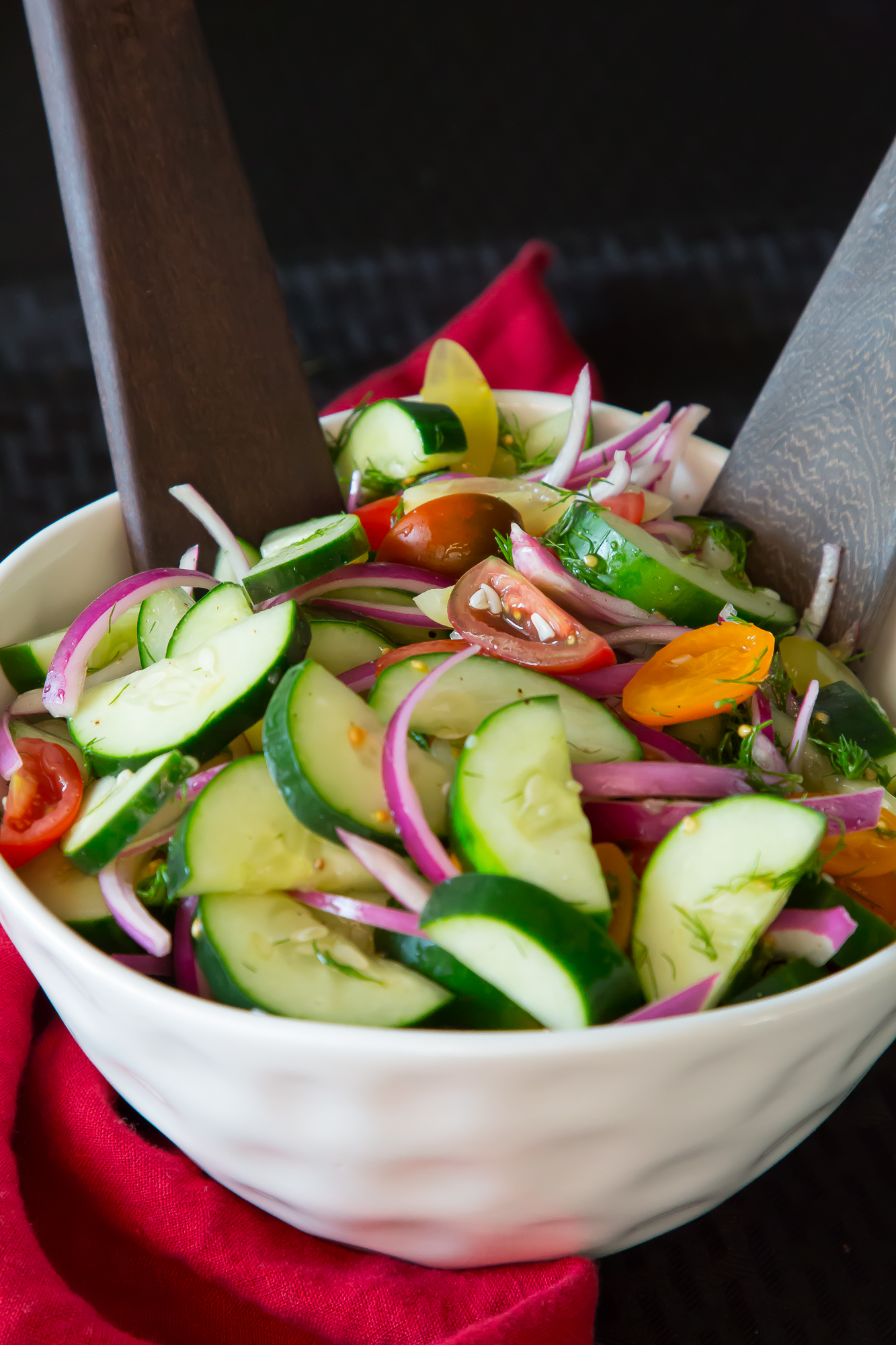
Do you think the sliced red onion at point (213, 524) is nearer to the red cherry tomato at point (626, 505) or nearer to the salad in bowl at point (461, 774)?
the salad in bowl at point (461, 774)

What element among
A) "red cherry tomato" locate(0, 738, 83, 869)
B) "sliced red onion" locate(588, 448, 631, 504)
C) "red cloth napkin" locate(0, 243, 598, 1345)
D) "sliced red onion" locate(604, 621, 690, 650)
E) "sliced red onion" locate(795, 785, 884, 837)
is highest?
"sliced red onion" locate(588, 448, 631, 504)

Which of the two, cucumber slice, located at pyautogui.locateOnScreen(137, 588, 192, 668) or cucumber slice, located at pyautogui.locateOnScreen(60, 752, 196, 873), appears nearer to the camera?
cucumber slice, located at pyautogui.locateOnScreen(60, 752, 196, 873)

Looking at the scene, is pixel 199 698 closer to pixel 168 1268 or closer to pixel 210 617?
pixel 210 617

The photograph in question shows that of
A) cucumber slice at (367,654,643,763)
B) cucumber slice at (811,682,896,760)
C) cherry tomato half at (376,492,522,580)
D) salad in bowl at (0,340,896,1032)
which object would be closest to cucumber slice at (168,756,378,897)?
salad in bowl at (0,340,896,1032)

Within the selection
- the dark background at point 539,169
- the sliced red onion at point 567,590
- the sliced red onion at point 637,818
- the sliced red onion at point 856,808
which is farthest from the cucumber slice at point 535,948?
the dark background at point 539,169

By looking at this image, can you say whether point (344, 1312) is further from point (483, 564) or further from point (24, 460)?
point (24, 460)

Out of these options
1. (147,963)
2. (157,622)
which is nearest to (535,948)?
(147,963)

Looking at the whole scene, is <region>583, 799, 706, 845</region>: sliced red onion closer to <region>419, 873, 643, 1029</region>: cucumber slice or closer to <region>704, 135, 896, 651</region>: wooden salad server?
<region>419, 873, 643, 1029</region>: cucumber slice
